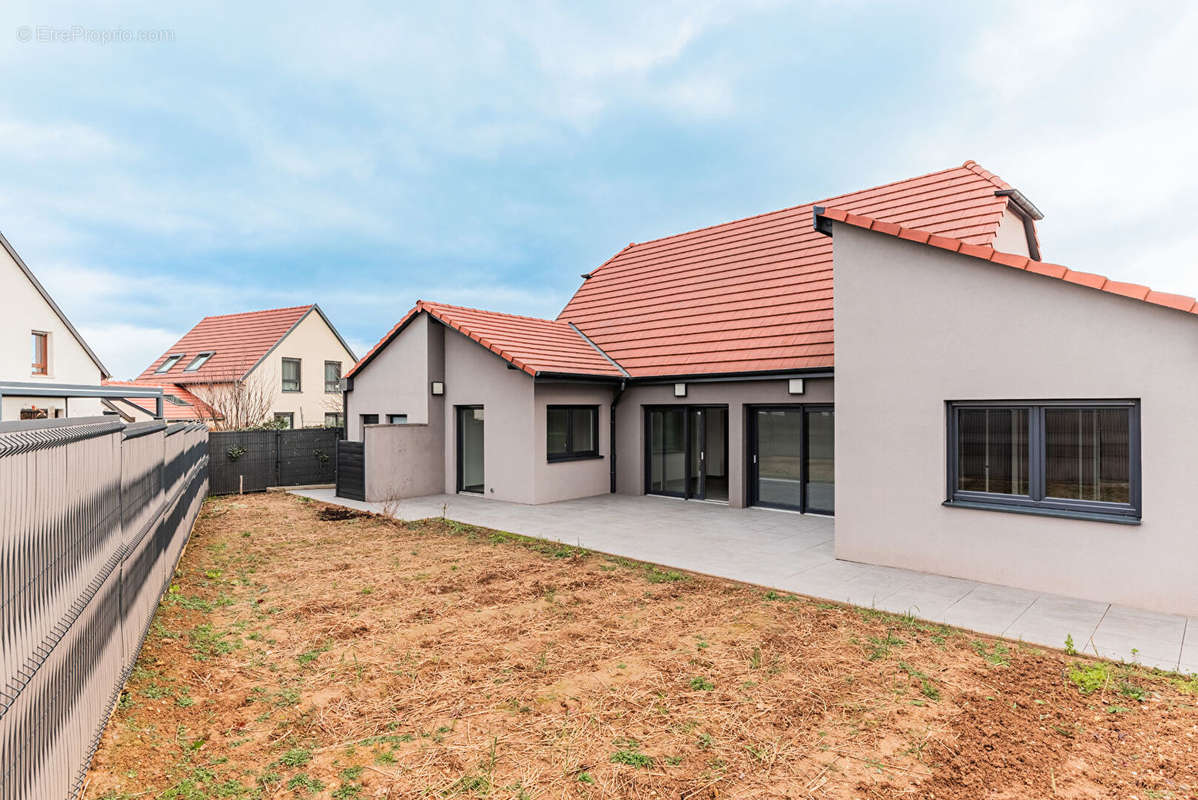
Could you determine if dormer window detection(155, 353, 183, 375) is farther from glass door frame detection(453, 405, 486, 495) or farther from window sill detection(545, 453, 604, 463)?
window sill detection(545, 453, 604, 463)

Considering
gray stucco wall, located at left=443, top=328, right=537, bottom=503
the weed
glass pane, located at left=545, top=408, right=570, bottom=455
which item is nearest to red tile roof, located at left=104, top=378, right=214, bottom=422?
gray stucco wall, located at left=443, top=328, right=537, bottom=503

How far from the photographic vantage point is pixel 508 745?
3713 mm

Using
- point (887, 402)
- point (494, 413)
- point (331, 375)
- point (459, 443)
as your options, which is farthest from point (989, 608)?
point (331, 375)

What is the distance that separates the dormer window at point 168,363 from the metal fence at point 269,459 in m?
19.7

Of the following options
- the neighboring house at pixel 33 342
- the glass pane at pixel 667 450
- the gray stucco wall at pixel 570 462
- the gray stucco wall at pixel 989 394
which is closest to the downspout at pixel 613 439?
the gray stucco wall at pixel 570 462

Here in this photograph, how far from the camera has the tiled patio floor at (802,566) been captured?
560 cm

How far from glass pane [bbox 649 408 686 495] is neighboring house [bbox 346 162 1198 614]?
5 cm

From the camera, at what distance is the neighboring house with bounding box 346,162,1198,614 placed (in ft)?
20.6

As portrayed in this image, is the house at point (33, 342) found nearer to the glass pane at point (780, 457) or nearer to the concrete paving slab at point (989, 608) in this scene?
the glass pane at point (780, 457)

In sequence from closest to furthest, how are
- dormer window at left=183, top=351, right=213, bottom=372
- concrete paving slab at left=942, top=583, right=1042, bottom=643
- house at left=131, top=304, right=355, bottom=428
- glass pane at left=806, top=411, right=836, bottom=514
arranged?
concrete paving slab at left=942, top=583, right=1042, bottom=643
glass pane at left=806, top=411, right=836, bottom=514
house at left=131, top=304, right=355, bottom=428
dormer window at left=183, top=351, right=213, bottom=372

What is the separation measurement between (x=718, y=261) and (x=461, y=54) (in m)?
8.08

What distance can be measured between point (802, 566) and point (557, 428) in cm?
685

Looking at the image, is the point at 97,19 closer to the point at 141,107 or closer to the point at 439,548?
the point at 141,107

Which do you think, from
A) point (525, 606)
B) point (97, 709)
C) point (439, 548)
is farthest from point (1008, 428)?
point (97, 709)
